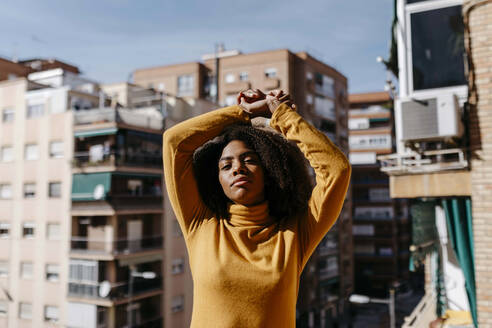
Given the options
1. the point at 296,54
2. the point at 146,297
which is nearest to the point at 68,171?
the point at 146,297

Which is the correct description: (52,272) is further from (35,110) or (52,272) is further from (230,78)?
(230,78)

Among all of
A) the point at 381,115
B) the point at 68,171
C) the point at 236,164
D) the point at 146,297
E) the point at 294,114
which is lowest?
the point at 146,297

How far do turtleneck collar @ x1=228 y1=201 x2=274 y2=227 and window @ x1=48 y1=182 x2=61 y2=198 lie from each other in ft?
83.4

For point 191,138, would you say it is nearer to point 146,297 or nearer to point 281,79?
point 146,297

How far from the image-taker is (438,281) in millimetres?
11078

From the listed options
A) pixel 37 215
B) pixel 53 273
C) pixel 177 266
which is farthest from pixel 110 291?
pixel 37 215

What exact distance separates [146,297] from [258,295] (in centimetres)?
2502

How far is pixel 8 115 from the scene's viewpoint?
92.8 feet

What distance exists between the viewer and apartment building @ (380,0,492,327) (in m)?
7.16

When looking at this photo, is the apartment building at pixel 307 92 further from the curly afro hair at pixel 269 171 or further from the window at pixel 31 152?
the curly afro hair at pixel 269 171

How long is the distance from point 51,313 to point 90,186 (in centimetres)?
703

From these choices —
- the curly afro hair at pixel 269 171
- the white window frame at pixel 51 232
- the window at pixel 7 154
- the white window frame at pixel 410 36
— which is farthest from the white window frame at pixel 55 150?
the curly afro hair at pixel 269 171

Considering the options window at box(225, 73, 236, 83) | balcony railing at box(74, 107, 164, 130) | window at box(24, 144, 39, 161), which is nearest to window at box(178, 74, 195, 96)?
window at box(225, 73, 236, 83)

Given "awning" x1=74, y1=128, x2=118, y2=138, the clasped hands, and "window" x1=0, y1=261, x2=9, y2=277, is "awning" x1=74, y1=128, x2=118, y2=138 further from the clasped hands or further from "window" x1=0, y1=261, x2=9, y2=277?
the clasped hands
